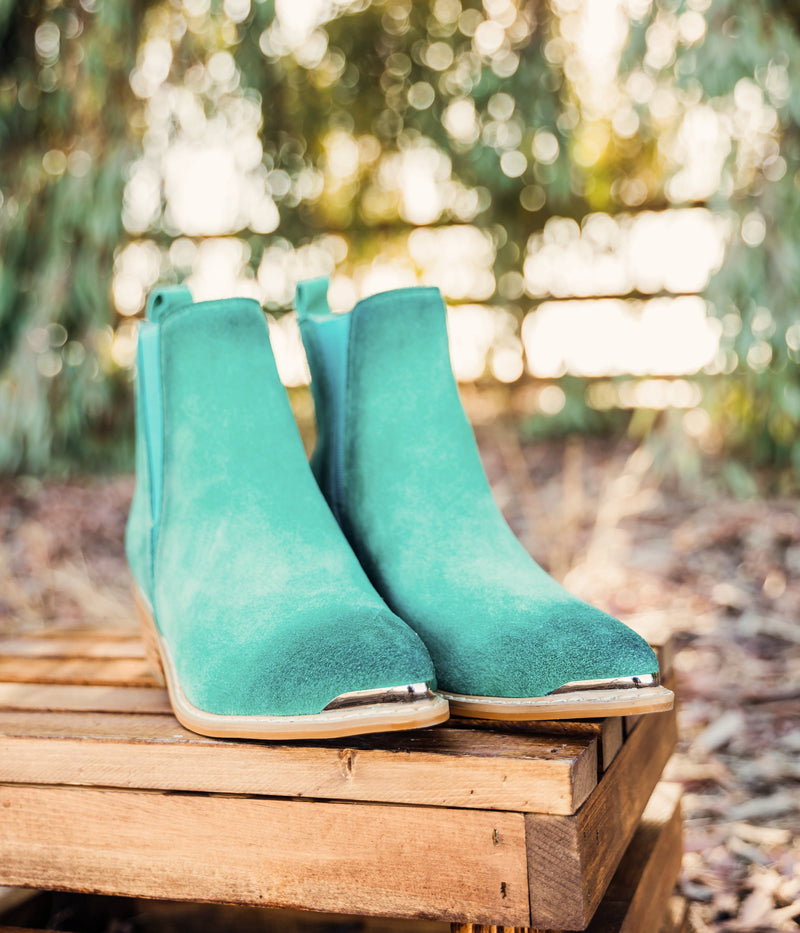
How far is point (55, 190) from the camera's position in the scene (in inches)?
131

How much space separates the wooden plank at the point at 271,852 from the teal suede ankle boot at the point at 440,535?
102 mm

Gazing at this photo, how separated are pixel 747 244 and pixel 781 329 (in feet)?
0.85

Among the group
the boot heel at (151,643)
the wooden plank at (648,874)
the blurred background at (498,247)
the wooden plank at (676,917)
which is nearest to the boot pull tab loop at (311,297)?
the boot heel at (151,643)

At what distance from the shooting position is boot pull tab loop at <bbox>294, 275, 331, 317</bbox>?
38.9 inches

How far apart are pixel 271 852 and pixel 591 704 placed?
0.79 feet

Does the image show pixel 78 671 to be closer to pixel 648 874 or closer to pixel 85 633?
pixel 85 633

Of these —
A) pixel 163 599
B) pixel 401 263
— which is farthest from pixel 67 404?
pixel 163 599

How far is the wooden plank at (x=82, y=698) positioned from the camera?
820 mm

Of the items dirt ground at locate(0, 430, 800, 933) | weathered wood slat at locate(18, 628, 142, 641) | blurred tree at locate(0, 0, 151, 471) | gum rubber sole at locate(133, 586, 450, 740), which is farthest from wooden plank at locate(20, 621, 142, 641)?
blurred tree at locate(0, 0, 151, 471)

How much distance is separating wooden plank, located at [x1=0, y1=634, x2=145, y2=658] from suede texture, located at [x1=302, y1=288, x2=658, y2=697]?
0.32 meters

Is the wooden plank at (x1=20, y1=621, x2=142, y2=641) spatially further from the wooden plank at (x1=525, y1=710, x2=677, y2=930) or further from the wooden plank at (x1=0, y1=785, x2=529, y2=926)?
the wooden plank at (x1=525, y1=710, x2=677, y2=930)

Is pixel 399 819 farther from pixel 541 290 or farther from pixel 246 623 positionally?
pixel 541 290

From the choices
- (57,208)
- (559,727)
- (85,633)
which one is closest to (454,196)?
(57,208)

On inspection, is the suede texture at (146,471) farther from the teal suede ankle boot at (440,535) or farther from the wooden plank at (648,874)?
the wooden plank at (648,874)
